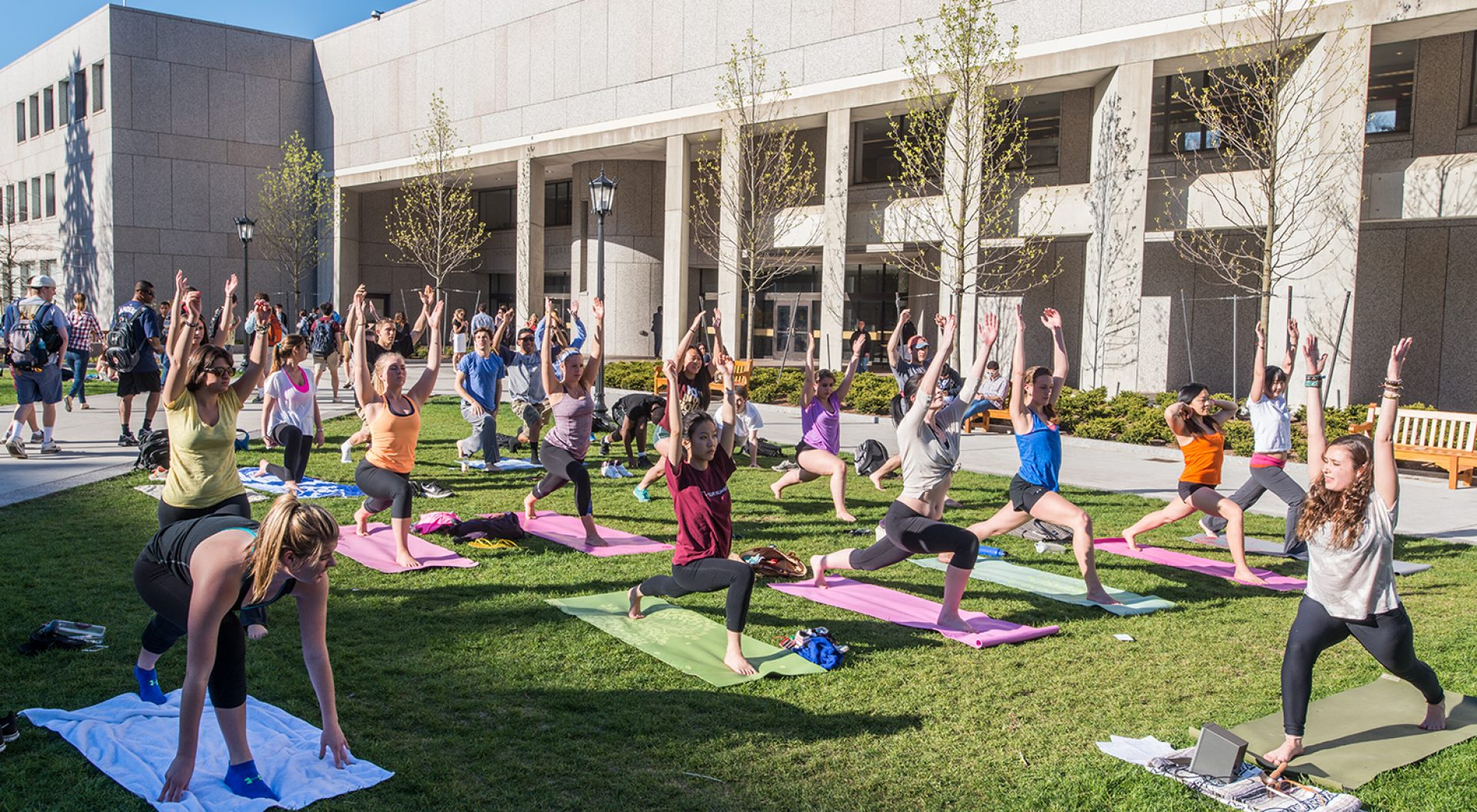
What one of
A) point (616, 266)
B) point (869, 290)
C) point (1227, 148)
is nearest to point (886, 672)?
point (1227, 148)

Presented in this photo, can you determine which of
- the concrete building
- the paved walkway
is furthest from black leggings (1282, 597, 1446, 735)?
the concrete building

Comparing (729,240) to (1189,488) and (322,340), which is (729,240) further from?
(1189,488)

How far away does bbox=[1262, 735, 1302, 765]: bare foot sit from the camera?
16.1 ft

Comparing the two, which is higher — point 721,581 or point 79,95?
point 79,95

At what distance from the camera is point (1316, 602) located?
16.5 ft

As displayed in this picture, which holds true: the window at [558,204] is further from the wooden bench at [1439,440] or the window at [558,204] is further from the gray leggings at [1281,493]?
the gray leggings at [1281,493]

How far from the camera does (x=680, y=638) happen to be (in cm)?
687

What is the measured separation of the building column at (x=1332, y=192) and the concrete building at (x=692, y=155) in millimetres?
66

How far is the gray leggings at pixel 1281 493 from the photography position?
9156 millimetres

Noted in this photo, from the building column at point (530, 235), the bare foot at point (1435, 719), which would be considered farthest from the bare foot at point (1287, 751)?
the building column at point (530, 235)

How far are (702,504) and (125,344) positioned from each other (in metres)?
10.3

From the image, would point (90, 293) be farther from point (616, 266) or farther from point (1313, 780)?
point (1313, 780)

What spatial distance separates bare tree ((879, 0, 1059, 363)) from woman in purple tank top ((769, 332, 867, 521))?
9785 millimetres

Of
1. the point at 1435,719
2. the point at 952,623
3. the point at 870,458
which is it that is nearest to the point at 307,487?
the point at 870,458
